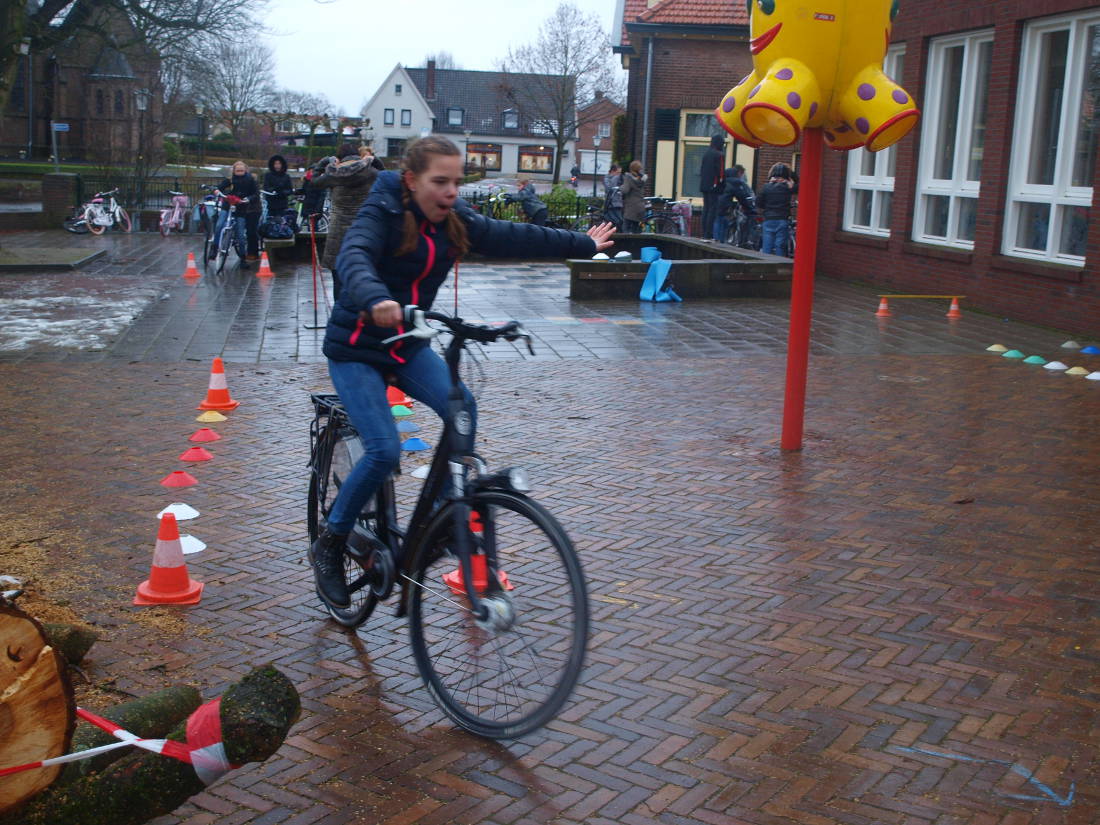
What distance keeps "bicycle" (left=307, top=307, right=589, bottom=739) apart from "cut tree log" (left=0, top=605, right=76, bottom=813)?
121 cm

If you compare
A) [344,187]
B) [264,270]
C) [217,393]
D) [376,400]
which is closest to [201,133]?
[264,270]

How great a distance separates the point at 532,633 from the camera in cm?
354

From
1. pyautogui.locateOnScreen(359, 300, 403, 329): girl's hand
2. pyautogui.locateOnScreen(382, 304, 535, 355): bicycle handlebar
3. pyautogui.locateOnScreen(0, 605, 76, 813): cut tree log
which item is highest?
pyautogui.locateOnScreen(359, 300, 403, 329): girl's hand

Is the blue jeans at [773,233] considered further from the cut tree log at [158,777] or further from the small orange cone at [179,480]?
the cut tree log at [158,777]

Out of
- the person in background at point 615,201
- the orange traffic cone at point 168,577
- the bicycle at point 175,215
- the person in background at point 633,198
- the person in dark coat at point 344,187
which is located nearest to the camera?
the orange traffic cone at point 168,577

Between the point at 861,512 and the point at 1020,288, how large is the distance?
29.7 feet

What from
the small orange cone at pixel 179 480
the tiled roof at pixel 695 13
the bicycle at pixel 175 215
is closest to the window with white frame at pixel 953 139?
the small orange cone at pixel 179 480

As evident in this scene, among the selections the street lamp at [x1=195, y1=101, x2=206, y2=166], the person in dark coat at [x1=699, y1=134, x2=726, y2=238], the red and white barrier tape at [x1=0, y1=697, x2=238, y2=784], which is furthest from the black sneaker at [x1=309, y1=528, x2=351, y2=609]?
the street lamp at [x1=195, y1=101, x2=206, y2=166]

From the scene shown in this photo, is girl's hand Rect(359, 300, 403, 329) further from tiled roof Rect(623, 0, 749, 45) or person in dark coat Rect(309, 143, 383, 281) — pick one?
tiled roof Rect(623, 0, 749, 45)

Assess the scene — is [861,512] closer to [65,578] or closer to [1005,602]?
[1005,602]

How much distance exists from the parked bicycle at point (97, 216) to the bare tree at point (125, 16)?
3.44 meters

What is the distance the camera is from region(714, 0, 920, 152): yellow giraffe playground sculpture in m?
7.12

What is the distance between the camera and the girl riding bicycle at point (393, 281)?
158 inches

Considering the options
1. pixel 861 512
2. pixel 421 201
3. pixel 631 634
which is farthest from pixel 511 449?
pixel 421 201
